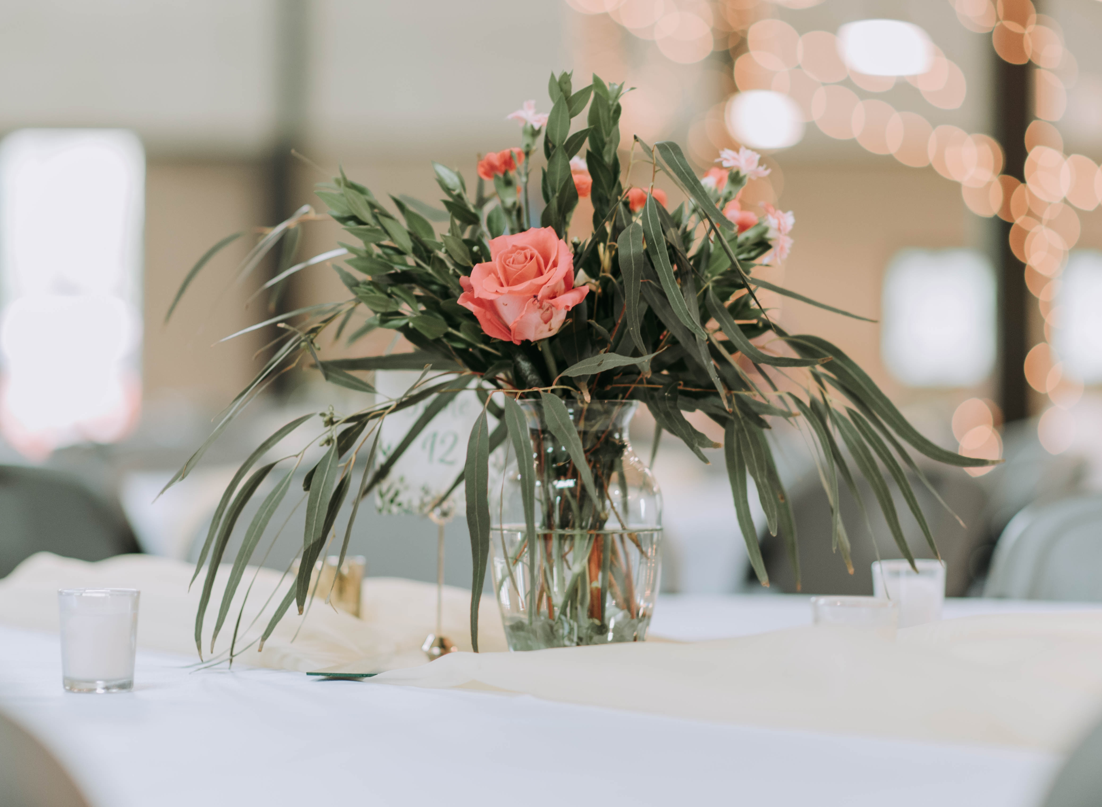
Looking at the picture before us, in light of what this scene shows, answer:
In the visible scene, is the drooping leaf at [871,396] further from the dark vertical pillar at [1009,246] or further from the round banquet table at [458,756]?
the dark vertical pillar at [1009,246]

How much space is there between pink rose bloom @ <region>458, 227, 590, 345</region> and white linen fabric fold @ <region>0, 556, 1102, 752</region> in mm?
205

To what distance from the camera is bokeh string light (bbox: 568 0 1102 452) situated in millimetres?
5109

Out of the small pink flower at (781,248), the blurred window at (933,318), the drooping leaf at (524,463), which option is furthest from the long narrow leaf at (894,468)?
the blurred window at (933,318)

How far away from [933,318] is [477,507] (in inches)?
255

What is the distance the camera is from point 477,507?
2.06 feet

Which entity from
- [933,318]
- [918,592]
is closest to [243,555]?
[918,592]

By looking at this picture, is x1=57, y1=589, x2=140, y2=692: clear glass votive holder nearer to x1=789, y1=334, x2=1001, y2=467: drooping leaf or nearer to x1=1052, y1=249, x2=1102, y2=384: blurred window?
x1=789, y1=334, x2=1001, y2=467: drooping leaf

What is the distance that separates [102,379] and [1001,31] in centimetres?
535

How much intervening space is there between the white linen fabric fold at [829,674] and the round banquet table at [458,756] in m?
0.01

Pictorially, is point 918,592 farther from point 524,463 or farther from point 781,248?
point 524,463

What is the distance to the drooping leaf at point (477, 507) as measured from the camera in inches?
23.7

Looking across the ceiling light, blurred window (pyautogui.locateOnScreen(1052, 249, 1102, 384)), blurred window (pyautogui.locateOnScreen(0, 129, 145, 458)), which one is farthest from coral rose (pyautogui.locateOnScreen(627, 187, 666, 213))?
blurred window (pyautogui.locateOnScreen(0, 129, 145, 458))

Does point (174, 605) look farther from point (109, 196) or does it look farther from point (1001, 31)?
point (109, 196)

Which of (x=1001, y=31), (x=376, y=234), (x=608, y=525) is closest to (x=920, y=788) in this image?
(x=608, y=525)
